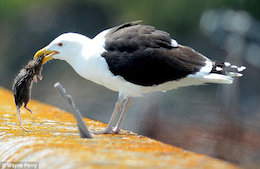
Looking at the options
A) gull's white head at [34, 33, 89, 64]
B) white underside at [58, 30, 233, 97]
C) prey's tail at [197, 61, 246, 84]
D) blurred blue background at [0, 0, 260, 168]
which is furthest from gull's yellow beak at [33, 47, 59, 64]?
blurred blue background at [0, 0, 260, 168]

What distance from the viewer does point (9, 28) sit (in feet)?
36.3

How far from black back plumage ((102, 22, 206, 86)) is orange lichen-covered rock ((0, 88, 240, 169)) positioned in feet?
1.36

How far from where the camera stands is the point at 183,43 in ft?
27.6

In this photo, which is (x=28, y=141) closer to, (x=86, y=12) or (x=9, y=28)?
(x=86, y=12)

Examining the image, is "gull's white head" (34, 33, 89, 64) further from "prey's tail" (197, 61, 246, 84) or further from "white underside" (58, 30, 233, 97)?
"prey's tail" (197, 61, 246, 84)

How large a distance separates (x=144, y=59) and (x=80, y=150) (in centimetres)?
114

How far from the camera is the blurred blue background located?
484 centimetres

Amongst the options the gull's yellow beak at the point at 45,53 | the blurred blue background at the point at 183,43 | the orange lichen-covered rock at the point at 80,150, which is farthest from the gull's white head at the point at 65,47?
the blurred blue background at the point at 183,43

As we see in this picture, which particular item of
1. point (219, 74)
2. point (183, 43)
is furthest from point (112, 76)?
point (183, 43)

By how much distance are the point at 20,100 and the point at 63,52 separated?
0.46m

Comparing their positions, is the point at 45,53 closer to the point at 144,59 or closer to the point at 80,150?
the point at 144,59

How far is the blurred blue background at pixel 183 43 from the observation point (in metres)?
4.84

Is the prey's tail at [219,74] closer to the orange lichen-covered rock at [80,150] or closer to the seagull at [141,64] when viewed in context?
the seagull at [141,64]

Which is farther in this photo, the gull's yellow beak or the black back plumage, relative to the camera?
the gull's yellow beak
